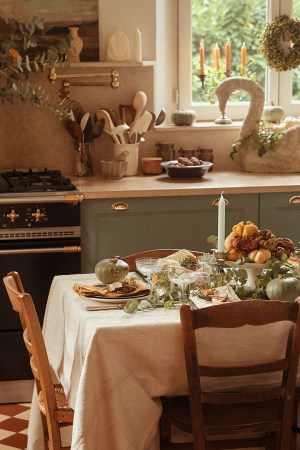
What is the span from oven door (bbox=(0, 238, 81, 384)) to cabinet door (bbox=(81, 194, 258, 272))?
102 millimetres

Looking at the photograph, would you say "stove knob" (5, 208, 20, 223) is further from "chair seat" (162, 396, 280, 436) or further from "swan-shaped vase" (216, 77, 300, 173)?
"chair seat" (162, 396, 280, 436)

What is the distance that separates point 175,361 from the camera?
9.06 ft

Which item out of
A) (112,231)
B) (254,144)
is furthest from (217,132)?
(112,231)

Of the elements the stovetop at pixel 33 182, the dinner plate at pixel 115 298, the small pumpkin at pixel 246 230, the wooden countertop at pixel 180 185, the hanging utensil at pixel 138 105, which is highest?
the hanging utensil at pixel 138 105

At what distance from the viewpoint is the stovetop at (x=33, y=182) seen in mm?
4469

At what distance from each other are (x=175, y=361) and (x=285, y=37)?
307 centimetres

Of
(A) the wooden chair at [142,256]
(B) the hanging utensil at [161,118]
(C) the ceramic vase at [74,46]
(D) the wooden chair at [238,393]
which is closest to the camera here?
(D) the wooden chair at [238,393]

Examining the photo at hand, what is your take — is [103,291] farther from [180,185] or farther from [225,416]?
[180,185]

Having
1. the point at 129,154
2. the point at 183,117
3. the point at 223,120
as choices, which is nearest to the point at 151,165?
the point at 129,154

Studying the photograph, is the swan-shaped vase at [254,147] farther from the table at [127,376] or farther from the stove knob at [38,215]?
the table at [127,376]

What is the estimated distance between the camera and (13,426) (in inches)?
164

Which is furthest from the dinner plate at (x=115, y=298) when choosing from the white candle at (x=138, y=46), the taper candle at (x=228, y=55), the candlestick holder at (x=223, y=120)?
the taper candle at (x=228, y=55)

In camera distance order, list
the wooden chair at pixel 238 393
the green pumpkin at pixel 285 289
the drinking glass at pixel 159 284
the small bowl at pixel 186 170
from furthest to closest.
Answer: the small bowl at pixel 186 170, the drinking glass at pixel 159 284, the green pumpkin at pixel 285 289, the wooden chair at pixel 238 393

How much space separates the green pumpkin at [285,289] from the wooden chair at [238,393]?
154 millimetres
